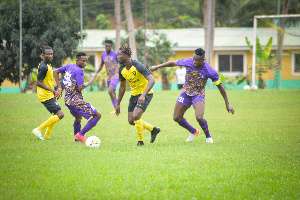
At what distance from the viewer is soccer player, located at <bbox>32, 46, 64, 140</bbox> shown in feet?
28.1

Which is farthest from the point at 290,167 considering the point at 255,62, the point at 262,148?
the point at 255,62

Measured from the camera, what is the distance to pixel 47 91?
8734 millimetres

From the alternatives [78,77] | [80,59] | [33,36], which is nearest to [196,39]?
[33,36]

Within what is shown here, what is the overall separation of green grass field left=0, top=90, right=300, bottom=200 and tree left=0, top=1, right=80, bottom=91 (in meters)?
14.5

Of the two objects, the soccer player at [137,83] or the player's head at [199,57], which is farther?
the player's head at [199,57]

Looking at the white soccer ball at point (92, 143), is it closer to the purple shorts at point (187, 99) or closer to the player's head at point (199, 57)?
the purple shorts at point (187, 99)

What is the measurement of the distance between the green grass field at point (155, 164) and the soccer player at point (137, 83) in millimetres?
504

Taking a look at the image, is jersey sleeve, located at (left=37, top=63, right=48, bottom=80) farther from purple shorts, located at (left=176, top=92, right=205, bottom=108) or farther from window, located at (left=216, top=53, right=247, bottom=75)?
window, located at (left=216, top=53, right=247, bottom=75)

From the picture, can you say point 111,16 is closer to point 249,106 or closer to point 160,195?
point 249,106

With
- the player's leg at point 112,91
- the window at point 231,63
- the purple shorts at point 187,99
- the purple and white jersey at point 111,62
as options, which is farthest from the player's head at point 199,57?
the window at point 231,63

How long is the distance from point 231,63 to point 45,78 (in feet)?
80.0

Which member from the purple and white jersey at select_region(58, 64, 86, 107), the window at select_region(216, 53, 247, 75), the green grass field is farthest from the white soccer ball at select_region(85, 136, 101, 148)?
the window at select_region(216, 53, 247, 75)

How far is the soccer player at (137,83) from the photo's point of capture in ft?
24.5

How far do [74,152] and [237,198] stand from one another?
11.5 feet
